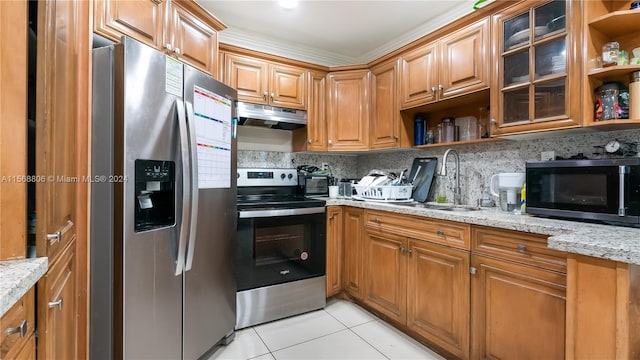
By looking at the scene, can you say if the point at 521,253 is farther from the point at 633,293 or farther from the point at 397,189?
the point at 397,189

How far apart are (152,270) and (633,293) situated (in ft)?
6.15

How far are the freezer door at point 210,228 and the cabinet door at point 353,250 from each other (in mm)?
1041

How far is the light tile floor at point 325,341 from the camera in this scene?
1.91 metres

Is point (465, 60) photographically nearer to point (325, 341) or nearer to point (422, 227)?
point (422, 227)

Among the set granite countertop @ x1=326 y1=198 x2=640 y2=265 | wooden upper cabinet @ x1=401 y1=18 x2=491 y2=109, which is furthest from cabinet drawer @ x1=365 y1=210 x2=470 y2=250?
wooden upper cabinet @ x1=401 y1=18 x2=491 y2=109

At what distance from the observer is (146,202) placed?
1440 millimetres

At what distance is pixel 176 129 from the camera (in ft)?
5.07

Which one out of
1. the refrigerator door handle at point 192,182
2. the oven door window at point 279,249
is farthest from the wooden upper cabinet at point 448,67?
the refrigerator door handle at point 192,182

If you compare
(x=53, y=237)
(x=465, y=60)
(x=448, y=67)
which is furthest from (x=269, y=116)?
(x=53, y=237)

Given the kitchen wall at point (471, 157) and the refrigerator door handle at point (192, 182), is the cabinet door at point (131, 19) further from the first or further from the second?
the kitchen wall at point (471, 157)

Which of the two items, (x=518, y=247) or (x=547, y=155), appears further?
(x=547, y=155)

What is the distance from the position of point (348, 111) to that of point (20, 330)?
107 inches

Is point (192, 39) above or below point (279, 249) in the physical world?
above

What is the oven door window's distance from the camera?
2.15 m
